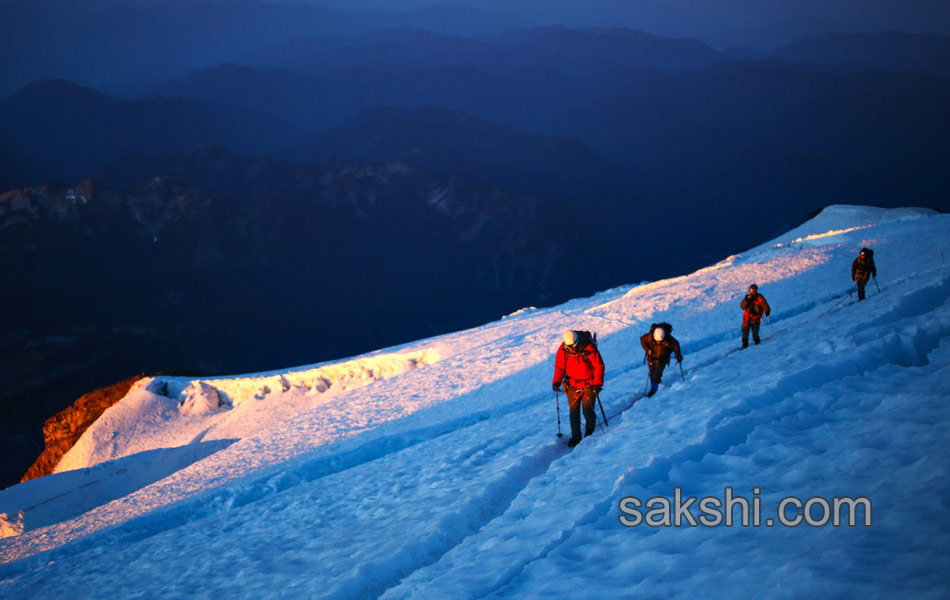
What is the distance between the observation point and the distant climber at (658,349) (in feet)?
32.1

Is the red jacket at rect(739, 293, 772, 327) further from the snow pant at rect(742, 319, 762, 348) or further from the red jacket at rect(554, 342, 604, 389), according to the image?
the red jacket at rect(554, 342, 604, 389)

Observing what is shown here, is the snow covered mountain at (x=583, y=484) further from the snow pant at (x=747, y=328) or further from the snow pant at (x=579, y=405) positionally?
the snow pant at (x=747, y=328)

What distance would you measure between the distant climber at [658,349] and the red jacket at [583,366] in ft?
6.81

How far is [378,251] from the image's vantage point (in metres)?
109

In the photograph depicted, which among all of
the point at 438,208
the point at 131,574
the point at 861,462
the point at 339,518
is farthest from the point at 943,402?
the point at 438,208

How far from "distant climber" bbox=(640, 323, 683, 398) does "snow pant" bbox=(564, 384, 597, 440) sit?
192cm

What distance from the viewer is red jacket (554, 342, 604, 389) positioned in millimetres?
8008

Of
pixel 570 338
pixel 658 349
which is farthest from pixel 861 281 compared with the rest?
pixel 570 338

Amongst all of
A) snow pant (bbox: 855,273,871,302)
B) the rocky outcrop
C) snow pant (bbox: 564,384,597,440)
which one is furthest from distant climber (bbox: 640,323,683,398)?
the rocky outcrop

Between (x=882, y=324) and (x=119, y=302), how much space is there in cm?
10068

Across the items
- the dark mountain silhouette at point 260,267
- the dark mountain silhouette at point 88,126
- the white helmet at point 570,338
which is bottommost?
the white helmet at point 570,338

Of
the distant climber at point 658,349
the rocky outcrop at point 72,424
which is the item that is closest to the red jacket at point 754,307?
the distant climber at point 658,349

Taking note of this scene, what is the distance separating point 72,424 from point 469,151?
129712 millimetres

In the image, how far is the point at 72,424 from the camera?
2833cm
